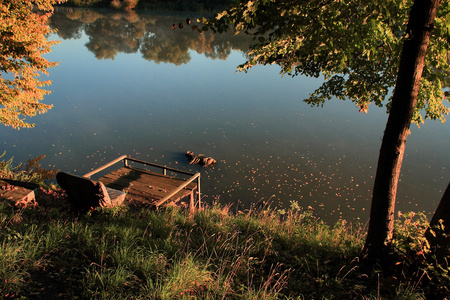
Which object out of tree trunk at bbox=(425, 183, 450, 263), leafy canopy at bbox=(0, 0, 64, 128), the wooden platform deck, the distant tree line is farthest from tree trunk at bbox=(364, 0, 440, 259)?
the distant tree line

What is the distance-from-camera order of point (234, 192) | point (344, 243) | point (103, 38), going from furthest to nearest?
point (103, 38)
point (234, 192)
point (344, 243)

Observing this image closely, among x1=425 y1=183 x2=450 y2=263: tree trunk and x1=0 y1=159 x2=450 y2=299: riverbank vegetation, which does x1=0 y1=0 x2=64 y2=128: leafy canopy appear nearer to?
x1=0 y1=159 x2=450 y2=299: riverbank vegetation

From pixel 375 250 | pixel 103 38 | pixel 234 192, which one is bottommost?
pixel 234 192

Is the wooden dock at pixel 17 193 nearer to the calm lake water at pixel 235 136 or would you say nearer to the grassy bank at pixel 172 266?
the grassy bank at pixel 172 266

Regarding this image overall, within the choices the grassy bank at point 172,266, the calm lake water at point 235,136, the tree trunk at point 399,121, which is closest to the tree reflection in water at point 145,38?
the calm lake water at point 235,136

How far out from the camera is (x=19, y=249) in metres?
4.07

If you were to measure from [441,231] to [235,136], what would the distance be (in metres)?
14.2

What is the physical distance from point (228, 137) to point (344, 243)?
1286 centimetres

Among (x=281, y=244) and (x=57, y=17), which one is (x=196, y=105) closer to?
(x=281, y=244)

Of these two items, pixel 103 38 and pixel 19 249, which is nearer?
pixel 19 249

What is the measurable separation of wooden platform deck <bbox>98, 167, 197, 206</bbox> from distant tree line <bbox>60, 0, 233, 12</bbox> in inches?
2296

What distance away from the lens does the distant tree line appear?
66.2 m

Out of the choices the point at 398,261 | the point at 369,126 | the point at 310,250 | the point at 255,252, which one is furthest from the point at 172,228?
the point at 369,126

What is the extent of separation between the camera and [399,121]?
4.33 meters
